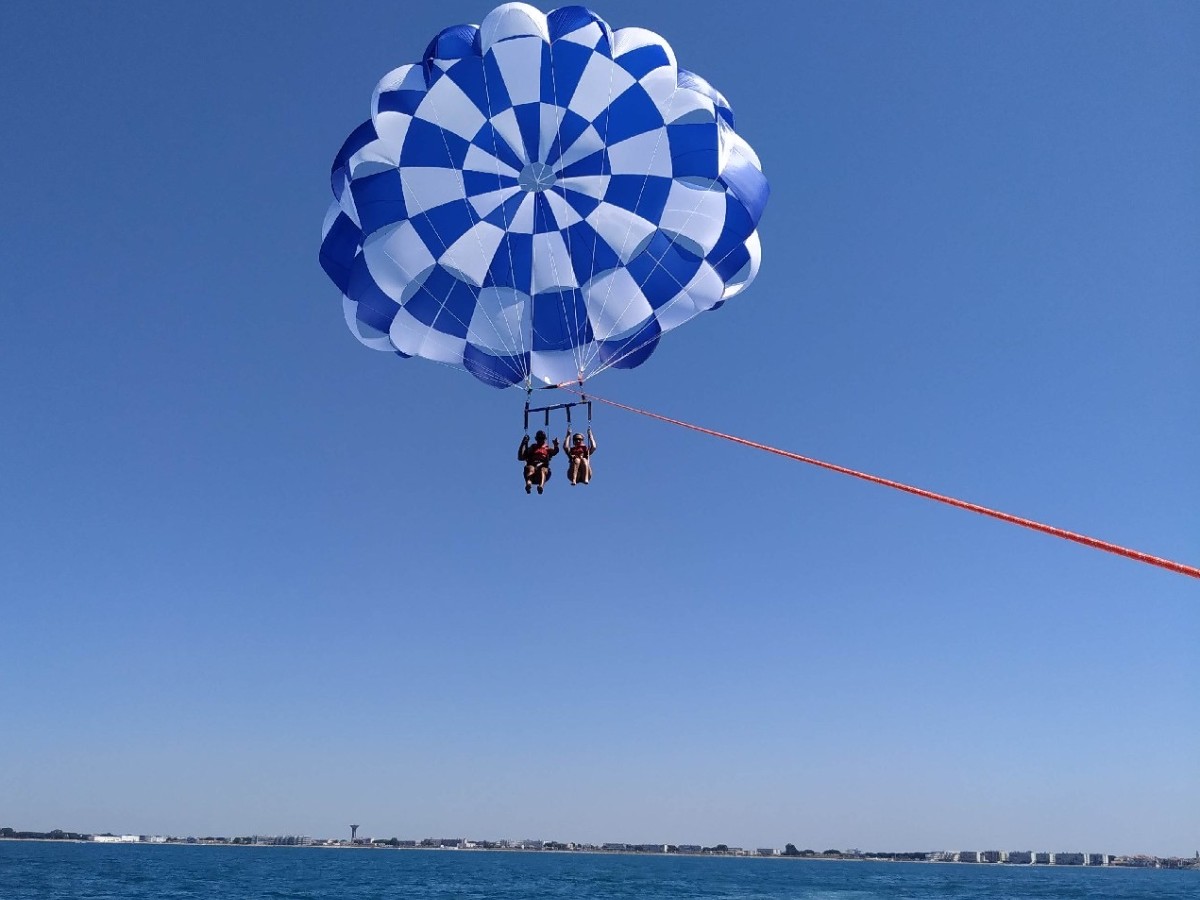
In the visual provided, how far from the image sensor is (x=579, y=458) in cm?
1116

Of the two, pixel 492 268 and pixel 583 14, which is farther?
pixel 492 268

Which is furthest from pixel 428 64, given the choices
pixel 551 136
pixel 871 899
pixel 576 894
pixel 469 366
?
pixel 871 899

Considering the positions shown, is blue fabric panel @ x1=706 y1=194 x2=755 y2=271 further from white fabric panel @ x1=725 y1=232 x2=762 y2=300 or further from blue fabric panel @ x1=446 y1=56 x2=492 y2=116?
blue fabric panel @ x1=446 y1=56 x2=492 y2=116

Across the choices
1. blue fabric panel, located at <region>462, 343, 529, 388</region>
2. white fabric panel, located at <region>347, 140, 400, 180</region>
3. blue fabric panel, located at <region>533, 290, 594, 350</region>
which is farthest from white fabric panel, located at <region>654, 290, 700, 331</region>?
white fabric panel, located at <region>347, 140, 400, 180</region>

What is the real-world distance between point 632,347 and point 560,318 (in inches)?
44.8

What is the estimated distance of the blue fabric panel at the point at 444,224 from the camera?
12336 millimetres

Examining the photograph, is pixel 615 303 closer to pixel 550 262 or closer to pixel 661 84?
pixel 550 262

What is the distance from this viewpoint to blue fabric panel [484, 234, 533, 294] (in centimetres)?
1274

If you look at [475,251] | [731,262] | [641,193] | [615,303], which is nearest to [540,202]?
[475,251]

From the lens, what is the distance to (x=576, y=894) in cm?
4459

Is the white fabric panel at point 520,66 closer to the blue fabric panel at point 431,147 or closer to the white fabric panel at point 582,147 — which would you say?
the white fabric panel at point 582,147

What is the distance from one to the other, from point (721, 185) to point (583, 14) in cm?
276

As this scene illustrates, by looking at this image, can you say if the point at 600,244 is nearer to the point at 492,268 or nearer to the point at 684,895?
the point at 492,268

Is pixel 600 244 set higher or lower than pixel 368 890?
higher
